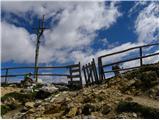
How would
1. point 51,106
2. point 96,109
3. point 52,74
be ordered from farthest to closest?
1. point 52,74
2. point 51,106
3. point 96,109

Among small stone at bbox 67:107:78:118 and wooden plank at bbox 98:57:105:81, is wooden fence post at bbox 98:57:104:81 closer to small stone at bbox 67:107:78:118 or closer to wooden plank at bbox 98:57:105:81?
wooden plank at bbox 98:57:105:81

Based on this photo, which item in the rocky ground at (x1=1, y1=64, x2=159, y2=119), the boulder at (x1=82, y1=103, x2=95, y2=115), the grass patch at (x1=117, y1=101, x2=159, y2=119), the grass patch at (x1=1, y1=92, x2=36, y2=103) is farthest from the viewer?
the grass patch at (x1=1, y1=92, x2=36, y2=103)

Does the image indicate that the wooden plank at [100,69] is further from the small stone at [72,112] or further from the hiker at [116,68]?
the small stone at [72,112]

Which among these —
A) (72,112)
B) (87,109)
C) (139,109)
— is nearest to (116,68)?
(87,109)

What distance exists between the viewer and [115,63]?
69.7 ft

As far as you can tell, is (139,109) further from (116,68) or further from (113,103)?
(116,68)

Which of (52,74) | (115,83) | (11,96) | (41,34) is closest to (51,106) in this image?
(115,83)

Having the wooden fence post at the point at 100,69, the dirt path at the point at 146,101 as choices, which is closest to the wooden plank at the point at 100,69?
the wooden fence post at the point at 100,69

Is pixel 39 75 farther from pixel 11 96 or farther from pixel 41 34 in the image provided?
pixel 41 34

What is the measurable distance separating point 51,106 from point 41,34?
24.9 m

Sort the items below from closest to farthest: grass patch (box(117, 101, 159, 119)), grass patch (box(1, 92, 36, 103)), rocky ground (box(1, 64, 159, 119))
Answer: grass patch (box(117, 101, 159, 119)), rocky ground (box(1, 64, 159, 119)), grass patch (box(1, 92, 36, 103))

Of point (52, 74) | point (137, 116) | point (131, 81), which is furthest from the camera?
point (52, 74)

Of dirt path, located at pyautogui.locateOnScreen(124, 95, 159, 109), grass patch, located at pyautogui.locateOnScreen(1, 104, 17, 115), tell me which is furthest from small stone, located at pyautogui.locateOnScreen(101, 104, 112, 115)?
grass patch, located at pyautogui.locateOnScreen(1, 104, 17, 115)

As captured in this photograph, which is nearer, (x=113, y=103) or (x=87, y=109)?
(x=87, y=109)
